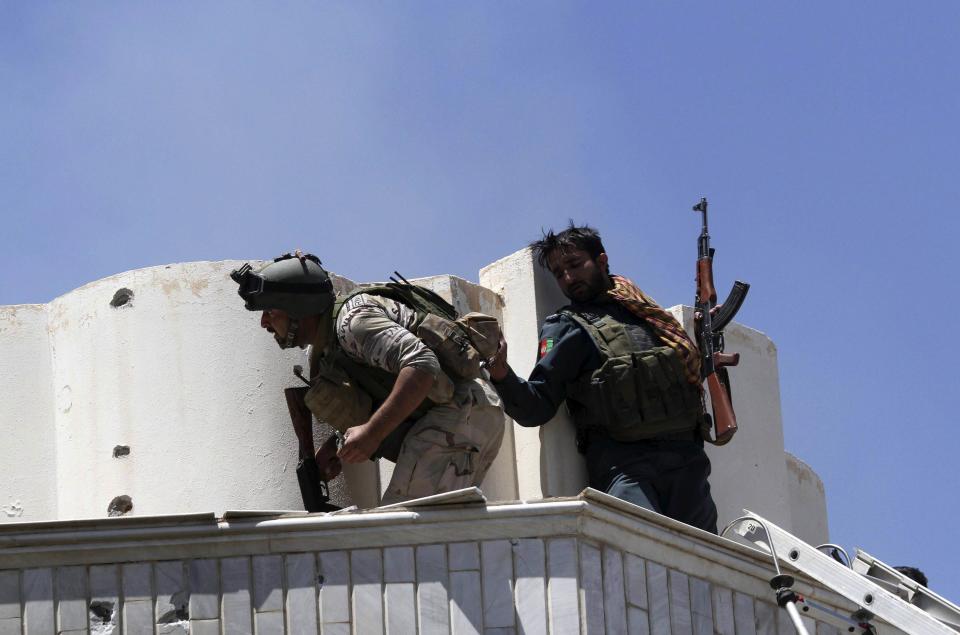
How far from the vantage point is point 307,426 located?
10758 millimetres

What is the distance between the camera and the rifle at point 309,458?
10.6m

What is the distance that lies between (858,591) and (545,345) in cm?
232

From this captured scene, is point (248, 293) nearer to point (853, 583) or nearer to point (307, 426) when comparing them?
point (307, 426)

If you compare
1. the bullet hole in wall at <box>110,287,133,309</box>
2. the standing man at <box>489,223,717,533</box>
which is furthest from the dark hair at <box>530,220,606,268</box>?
the bullet hole in wall at <box>110,287,133,309</box>

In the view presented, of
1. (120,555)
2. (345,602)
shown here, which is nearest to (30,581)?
(120,555)

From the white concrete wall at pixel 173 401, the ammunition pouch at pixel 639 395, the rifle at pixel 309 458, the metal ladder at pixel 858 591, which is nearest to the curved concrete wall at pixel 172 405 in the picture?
the white concrete wall at pixel 173 401

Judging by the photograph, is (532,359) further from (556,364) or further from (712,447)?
(712,447)

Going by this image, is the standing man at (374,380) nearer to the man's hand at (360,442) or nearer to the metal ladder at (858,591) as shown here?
the man's hand at (360,442)

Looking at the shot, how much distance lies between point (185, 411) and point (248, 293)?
937 mm

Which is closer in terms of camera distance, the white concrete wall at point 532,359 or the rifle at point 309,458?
the rifle at point 309,458

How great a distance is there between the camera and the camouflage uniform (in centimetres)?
1001

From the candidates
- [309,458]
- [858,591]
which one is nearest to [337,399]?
[309,458]

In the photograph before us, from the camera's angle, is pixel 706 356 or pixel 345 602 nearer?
pixel 345 602

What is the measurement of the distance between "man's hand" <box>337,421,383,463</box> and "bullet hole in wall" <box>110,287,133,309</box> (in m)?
1.84
